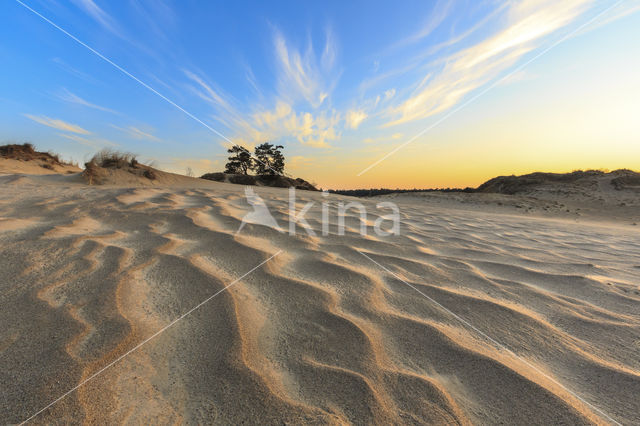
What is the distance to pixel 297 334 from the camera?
Result: 4.04 ft

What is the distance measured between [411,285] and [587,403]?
0.97 meters

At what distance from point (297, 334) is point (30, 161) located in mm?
12311

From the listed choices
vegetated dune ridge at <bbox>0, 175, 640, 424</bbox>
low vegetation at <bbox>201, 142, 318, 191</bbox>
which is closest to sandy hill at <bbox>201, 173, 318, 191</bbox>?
low vegetation at <bbox>201, 142, 318, 191</bbox>

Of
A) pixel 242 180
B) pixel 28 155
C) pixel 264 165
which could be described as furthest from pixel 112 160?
pixel 264 165

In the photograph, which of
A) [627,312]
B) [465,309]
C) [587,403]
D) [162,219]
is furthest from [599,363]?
[162,219]

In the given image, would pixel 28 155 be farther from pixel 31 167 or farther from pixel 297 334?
pixel 297 334

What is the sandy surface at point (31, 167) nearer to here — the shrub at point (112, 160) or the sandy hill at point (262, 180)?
the shrub at point (112, 160)

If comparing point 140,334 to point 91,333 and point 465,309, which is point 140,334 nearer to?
point 91,333

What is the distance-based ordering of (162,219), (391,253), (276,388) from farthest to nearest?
(162,219)
(391,253)
(276,388)

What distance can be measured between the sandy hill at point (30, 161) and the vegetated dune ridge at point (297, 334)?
8370 mm

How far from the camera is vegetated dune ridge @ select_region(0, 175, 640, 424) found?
88 centimetres

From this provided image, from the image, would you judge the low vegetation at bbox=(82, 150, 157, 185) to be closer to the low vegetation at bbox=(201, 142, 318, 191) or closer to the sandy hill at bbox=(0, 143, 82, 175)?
the sandy hill at bbox=(0, 143, 82, 175)

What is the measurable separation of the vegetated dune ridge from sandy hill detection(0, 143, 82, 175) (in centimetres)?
837

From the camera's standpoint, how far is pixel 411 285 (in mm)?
1858
